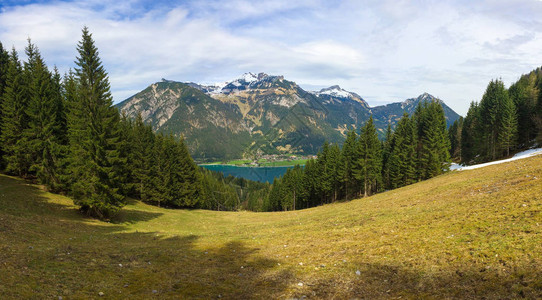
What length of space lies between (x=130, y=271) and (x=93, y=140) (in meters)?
21.3

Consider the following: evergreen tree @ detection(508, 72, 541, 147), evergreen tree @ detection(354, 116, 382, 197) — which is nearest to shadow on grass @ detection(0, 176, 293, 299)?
evergreen tree @ detection(354, 116, 382, 197)

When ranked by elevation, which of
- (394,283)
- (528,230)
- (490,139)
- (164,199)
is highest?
(490,139)

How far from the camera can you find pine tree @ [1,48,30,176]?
33.3 metres

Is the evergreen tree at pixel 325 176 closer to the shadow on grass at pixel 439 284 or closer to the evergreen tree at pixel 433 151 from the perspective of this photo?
the evergreen tree at pixel 433 151

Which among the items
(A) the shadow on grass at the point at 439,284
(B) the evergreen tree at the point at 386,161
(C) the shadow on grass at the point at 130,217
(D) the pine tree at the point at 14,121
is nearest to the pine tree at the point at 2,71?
(D) the pine tree at the point at 14,121

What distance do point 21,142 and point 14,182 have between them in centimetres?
525

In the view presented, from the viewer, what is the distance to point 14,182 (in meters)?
32.2

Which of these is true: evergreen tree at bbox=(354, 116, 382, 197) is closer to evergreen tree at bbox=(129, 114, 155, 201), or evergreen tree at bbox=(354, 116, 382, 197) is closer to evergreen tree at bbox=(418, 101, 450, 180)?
evergreen tree at bbox=(418, 101, 450, 180)

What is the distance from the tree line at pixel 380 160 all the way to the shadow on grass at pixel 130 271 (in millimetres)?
38708

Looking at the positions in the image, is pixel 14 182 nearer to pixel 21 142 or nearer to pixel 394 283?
pixel 21 142

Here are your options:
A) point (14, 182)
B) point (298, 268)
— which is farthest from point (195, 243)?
point (14, 182)

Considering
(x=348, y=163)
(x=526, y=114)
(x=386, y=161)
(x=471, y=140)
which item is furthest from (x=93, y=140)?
(x=471, y=140)

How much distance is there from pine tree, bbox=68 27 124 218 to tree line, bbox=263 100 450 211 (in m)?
40.1

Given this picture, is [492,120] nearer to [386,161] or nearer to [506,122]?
[506,122]
